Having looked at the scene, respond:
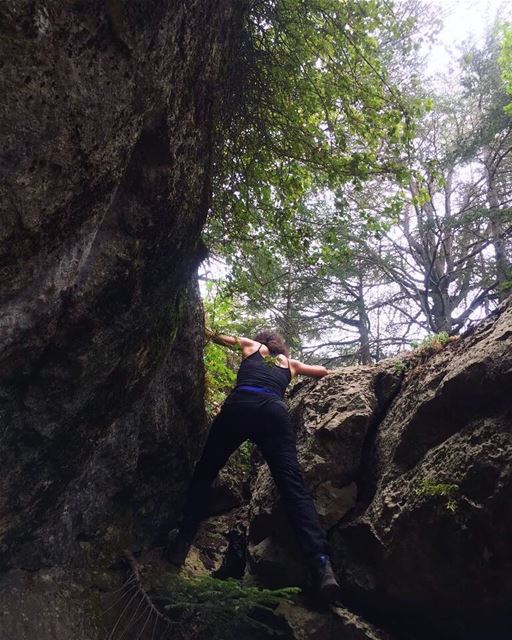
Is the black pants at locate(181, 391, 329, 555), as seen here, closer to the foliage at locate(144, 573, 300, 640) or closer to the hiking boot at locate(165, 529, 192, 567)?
the hiking boot at locate(165, 529, 192, 567)

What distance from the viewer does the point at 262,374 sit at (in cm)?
545

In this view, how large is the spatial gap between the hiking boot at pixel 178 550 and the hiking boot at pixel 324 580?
4.57 ft

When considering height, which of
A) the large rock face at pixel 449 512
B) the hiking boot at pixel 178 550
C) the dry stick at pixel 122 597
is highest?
the large rock face at pixel 449 512

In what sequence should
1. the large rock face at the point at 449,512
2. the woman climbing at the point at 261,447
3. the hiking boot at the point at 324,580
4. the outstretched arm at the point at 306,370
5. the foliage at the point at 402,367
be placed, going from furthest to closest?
the outstretched arm at the point at 306,370
the foliage at the point at 402,367
the woman climbing at the point at 261,447
the hiking boot at the point at 324,580
the large rock face at the point at 449,512

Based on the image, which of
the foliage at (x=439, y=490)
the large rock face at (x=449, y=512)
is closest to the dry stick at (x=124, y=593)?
the large rock face at (x=449, y=512)

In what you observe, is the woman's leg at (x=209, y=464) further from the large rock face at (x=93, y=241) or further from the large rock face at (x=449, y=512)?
the large rock face at (x=449, y=512)

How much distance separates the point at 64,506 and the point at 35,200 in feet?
9.14

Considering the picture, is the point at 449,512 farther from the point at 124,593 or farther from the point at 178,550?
the point at 124,593

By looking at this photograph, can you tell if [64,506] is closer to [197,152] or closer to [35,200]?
[35,200]

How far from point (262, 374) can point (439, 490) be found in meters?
2.11

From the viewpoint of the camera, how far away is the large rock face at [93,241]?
2.48 m

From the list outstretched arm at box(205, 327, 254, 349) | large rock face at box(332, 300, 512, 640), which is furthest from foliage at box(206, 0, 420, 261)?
large rock face at box(332, 300, 512, 640)

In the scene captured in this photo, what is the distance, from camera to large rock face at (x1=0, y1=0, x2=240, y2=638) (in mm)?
2482

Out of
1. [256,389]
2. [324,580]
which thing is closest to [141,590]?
[324,580]
